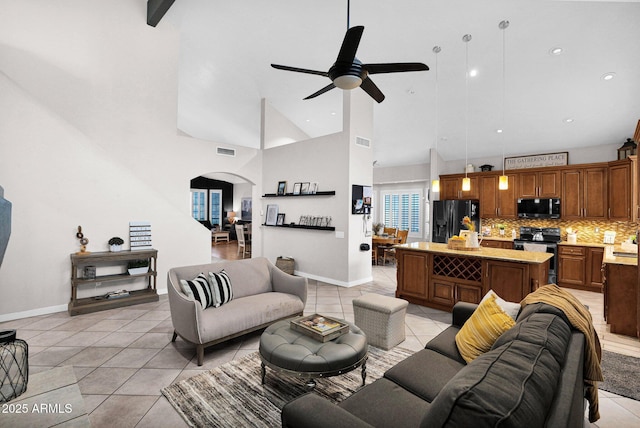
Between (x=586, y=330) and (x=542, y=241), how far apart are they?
18.3 ft

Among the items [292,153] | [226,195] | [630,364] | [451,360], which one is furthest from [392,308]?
[226,195]

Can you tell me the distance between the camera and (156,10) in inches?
187

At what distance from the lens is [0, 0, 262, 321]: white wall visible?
392 cm

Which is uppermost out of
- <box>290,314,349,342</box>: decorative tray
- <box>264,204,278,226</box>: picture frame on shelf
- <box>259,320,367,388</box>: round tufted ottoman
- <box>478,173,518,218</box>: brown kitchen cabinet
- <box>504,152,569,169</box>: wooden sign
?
<box>504,152,569,169</box>: wooden sign

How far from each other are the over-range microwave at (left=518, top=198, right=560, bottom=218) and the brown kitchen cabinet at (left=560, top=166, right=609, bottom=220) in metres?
0.11

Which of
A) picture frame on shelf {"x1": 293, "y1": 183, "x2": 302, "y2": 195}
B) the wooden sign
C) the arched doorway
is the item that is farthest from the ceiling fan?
the arched doorway

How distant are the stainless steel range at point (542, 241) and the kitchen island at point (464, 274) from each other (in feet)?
5.76

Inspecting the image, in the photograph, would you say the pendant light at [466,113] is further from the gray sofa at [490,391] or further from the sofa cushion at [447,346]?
the gray sofa at [490,391]

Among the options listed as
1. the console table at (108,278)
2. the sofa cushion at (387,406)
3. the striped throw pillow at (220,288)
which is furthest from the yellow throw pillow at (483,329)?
the console table at (108,278)

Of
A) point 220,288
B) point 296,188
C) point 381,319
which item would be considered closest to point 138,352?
point 220,288

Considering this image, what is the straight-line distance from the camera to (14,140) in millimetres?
3855

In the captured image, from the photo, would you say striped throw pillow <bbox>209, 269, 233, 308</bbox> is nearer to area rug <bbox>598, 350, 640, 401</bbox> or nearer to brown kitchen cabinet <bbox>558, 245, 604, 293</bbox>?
area rug <bbox>598, 350, 640, 401</bbox>

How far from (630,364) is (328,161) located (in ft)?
15.8

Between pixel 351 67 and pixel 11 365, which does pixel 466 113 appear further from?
pixel 11 365
